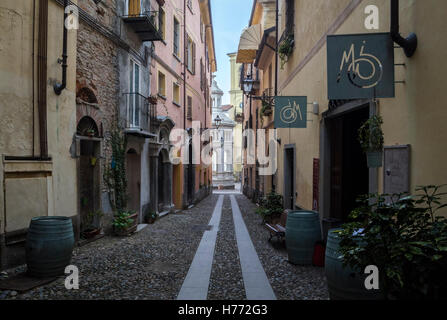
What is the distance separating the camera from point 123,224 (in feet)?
28.5

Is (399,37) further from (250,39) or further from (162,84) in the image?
(250,39)

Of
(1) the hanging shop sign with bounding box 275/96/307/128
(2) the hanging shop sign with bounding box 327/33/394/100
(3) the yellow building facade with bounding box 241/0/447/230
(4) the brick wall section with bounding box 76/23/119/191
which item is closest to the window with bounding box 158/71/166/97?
(4) the brick wall section with bounding box 76/23/119/191

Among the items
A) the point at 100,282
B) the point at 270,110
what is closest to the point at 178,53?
the point at 270,110

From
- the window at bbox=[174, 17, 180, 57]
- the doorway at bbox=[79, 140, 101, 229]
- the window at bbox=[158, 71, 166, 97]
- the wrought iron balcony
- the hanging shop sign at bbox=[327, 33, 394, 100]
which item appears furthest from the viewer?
the window at bbox=[174, 17, 180, 57]

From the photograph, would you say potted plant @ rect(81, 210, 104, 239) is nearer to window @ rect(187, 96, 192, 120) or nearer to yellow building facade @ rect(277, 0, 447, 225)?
yellow building facade @ rect(277, 0, 447, 225)

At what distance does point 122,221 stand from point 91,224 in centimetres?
92

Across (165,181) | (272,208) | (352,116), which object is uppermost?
(352,116)

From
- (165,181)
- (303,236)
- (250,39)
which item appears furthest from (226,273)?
(250,39)

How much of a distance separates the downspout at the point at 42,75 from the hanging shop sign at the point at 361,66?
5.17 meters

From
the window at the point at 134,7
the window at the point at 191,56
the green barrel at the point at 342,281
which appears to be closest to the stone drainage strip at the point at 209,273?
the green barrel at the point at 342,281

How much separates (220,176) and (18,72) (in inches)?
1305

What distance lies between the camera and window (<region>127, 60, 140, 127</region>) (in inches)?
385

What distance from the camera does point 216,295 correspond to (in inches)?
177

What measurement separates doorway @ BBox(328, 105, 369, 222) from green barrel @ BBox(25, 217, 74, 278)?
5.07 meters
